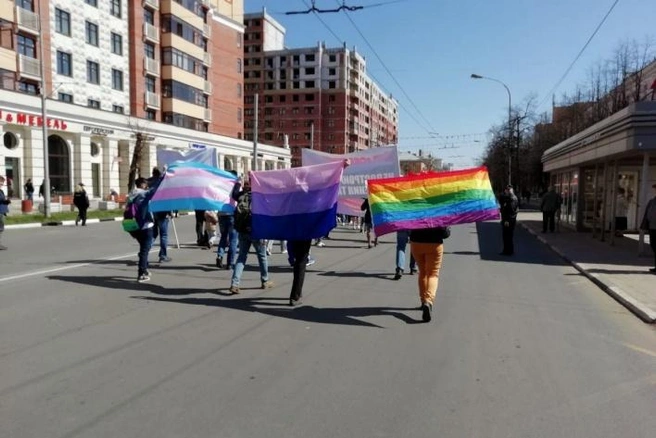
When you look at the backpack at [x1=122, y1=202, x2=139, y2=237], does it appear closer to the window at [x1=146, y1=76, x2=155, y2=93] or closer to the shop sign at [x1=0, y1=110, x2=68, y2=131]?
the shop sign at [x1=0, y1=110, x2=68, y2=131]

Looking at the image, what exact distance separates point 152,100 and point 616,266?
44.7 m

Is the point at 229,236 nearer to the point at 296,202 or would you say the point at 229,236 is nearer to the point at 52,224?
the point at 296,202

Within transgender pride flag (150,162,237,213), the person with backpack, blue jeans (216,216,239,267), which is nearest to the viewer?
the person with backpack

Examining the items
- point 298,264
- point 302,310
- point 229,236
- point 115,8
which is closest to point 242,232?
point 298,264

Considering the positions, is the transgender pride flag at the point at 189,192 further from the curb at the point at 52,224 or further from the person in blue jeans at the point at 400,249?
the curb at the point at 52,224

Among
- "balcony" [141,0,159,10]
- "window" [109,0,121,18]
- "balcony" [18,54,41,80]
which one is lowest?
A: "balcony" [18,54,41,80]

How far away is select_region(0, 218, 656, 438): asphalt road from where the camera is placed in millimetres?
4012

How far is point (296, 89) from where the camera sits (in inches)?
4788

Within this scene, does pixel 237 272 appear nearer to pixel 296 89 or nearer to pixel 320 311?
pixel 320 311

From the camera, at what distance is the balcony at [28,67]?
3503 centimetres

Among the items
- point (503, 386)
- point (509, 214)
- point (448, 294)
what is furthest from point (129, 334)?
point (509, 214)

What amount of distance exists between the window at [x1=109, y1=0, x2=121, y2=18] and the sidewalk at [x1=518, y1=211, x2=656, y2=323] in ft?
126

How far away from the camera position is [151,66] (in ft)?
161

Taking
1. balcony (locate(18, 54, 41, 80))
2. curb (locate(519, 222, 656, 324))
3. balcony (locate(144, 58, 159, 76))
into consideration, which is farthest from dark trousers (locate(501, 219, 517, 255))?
balcony (locate(144, 58, 159, 76))
